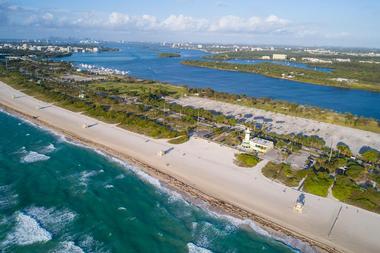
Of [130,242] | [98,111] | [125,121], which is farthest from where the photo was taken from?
[98,111]

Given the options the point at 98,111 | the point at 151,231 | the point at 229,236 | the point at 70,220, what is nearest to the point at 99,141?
the point at 98,111

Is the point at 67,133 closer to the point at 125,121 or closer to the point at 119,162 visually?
the point at 125,121

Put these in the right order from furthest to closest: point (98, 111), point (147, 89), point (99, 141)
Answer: point (147, 89) → point (98, 111) → point (99, 141)

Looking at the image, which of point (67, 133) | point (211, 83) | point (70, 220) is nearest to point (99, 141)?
point (67, 133)

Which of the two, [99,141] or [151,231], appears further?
[99,141]

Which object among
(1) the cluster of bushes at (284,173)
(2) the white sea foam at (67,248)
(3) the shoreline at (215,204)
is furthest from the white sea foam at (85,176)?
(1) the cluster of bushes at (284,173)

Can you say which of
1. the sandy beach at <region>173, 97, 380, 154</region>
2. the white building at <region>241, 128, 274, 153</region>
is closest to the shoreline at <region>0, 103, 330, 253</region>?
the white building at <region>241, 128, 274, 153</region>
